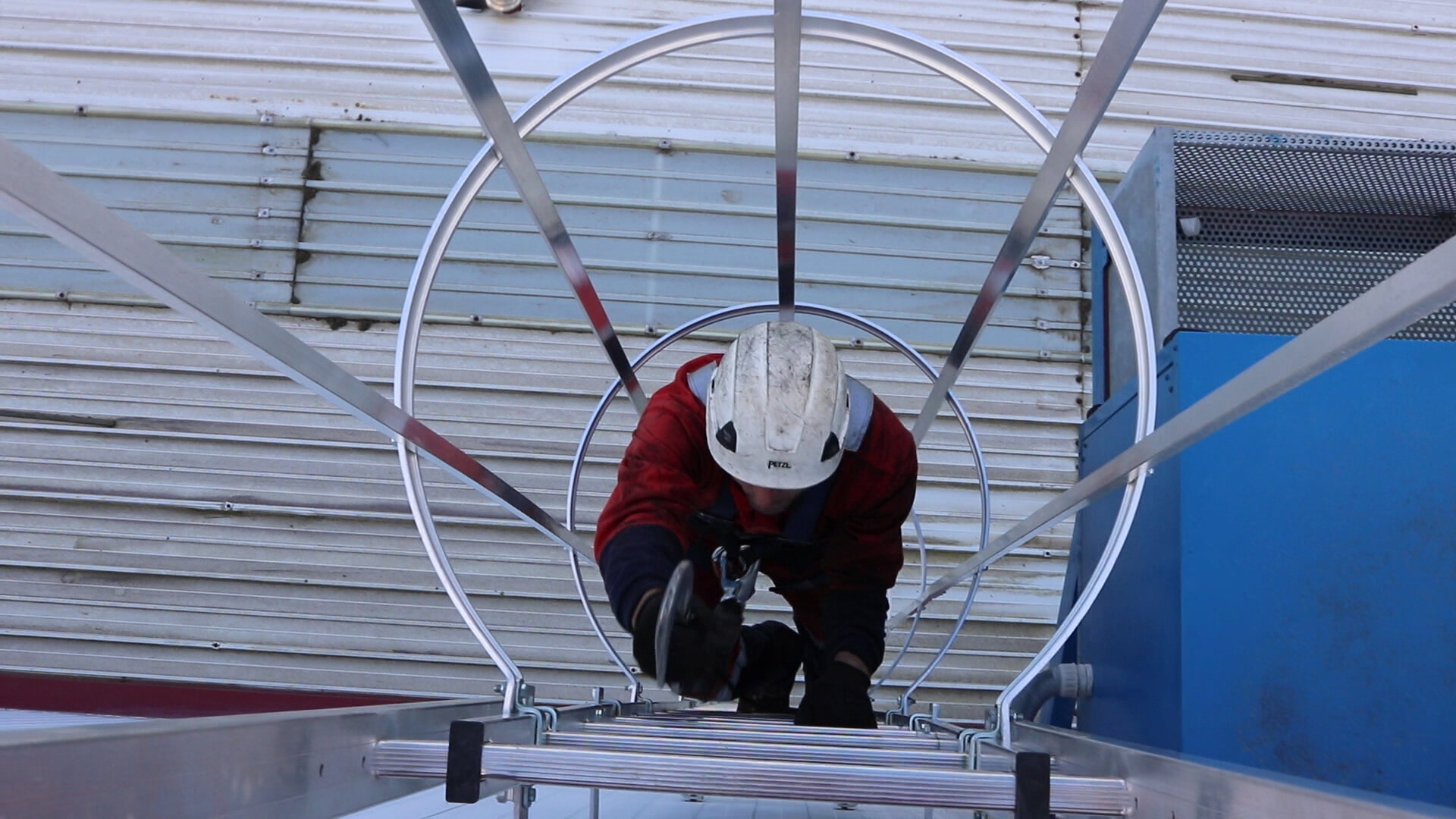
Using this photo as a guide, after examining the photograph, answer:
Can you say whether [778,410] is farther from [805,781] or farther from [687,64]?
[687,64]

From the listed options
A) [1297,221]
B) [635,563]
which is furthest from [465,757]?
[1297,221]

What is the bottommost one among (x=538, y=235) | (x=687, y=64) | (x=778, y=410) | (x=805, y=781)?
(x=805, y=781)

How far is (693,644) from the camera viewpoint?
83.7 inches

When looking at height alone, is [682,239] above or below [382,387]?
above

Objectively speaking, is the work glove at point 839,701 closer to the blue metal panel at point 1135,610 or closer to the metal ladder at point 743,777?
the blue metal panel at point 1135,610

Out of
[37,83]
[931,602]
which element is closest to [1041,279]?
[931,602]

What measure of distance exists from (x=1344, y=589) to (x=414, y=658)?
4.20m

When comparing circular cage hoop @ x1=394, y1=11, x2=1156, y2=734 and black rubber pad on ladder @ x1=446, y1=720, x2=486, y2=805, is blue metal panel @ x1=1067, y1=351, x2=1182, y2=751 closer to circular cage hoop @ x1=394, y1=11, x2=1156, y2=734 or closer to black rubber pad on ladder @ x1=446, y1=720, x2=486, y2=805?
circular cage hoop @ x1=394, y1=11, x2=1156, y2=734

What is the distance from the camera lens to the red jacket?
7.77 feet

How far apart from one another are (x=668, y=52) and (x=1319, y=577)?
1.89 meters

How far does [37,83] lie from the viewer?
5457 millimetres

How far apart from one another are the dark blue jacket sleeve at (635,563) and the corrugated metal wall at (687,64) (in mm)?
3541

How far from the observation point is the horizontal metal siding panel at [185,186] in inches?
213

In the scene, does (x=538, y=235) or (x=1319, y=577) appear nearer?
(x=1319, y=577)
